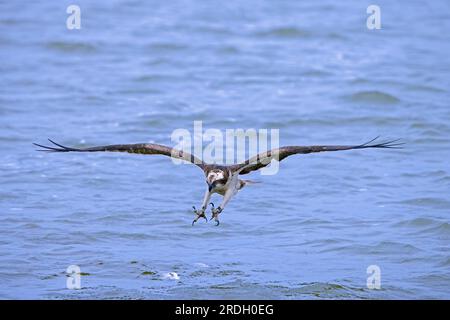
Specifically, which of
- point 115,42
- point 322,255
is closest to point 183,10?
point 115,42

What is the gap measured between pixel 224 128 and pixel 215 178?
1112 centimetres

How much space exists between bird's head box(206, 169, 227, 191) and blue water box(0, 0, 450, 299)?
1.67 meters

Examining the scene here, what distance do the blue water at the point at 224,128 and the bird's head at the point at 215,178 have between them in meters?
1.67

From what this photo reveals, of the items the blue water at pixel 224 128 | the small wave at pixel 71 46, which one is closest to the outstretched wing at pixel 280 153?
the blue water at pixel 224 128

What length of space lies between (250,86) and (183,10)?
337 inches

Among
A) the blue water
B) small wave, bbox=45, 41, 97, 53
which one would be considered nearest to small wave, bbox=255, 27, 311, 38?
the blue water

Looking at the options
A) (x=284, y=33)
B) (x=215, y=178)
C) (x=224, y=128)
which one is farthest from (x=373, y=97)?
(x=215, y=178)

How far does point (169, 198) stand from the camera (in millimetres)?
21391

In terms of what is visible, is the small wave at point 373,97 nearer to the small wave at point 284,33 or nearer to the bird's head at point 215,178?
the small wave at point 284,33

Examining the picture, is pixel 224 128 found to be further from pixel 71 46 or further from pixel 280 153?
pixel 280 153

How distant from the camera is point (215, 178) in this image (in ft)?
51.2

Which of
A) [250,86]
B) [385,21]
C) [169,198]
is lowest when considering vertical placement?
[169,198]

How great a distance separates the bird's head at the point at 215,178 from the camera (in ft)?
51.2
